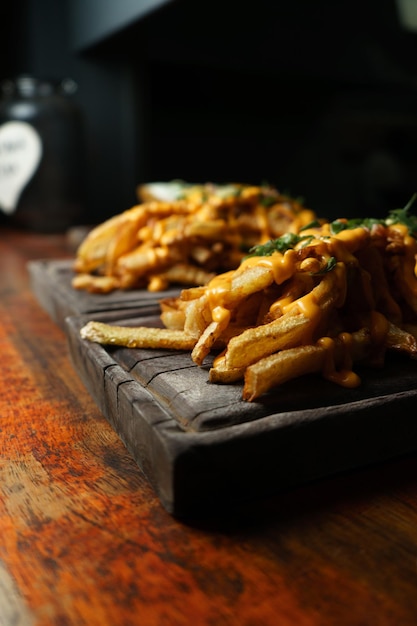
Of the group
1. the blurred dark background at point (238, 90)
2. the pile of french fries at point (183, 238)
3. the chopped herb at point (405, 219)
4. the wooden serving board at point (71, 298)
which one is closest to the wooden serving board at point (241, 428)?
the chopped herb at point (405, 219)

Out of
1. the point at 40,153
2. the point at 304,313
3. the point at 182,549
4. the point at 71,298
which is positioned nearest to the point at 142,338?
the point at 304,313

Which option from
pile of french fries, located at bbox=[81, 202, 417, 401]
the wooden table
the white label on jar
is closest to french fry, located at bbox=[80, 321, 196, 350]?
pile of french fries, located at bbox=[81, 202, 417, 401]

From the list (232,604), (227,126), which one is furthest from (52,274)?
(227,126)

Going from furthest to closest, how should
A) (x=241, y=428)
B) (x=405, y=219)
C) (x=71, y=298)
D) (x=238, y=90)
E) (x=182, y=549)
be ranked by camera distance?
(x=238, y=90)
(x=71, y=298)
(x=405, y=219)
(x=241, y=428)
(x=182, y=549)

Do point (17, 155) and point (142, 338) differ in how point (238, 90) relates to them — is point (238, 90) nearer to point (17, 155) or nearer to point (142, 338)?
point (17, 155)

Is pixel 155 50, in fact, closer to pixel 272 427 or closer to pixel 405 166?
pixel 405 166
